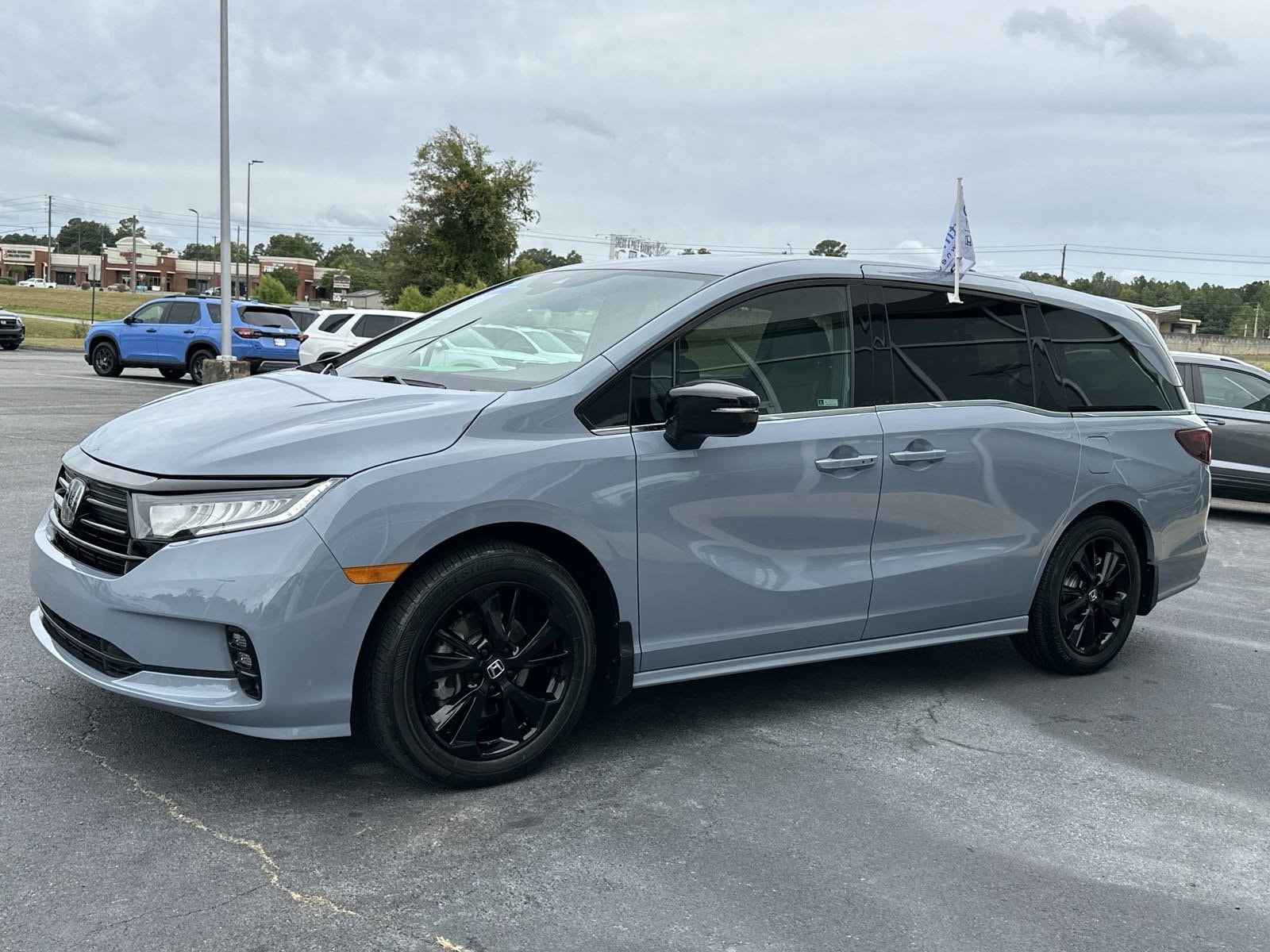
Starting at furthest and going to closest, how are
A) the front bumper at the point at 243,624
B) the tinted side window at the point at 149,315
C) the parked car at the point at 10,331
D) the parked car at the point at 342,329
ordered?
the parked car at the point at 10,331
the tinted side window at the point at 149,315
the parked car at the point at 342,329
the front bumper at the point at 243,624

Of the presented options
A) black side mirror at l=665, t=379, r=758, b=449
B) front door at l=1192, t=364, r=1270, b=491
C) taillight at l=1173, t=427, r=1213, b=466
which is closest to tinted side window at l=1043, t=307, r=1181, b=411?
taillight at l=1173, t=427, r=1213, b=466

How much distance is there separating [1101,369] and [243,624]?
162 inches

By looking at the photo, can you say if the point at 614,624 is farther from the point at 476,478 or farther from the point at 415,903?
the point at 415,903

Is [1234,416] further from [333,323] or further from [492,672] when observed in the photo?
[333,323]

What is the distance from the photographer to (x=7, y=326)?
108ft

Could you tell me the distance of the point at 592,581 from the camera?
13.5 feet

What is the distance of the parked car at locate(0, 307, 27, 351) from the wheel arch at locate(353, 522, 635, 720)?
110 feet

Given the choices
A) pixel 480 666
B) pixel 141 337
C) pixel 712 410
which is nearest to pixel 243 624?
pixel 480 666

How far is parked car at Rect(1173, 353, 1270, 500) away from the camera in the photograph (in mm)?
11992

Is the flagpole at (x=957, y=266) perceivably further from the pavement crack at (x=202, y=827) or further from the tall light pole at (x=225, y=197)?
the tall light pole at (x=225, y=197)

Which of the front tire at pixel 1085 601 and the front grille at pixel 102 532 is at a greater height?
the front grille at pixel 102 532

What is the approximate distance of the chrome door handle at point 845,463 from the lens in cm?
455

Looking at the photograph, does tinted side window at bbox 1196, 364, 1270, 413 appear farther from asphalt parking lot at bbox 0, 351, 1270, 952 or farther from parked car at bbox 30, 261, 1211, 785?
asphalt parking lot at bbox 0, 351, 1270, 952

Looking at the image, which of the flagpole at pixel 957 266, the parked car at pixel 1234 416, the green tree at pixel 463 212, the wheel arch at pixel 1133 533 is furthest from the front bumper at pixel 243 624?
the green tree at pixel 463 212
